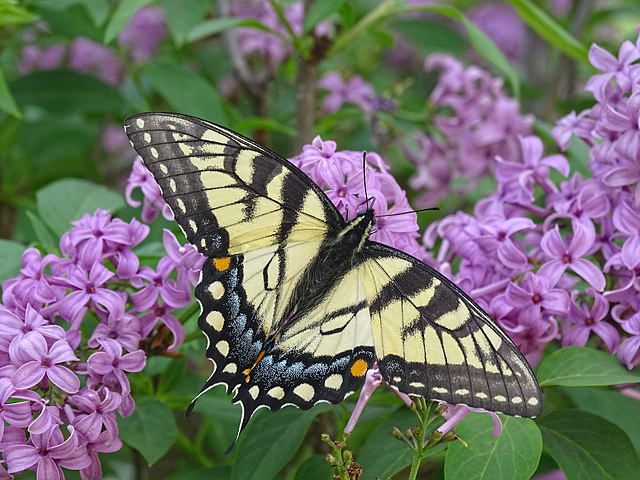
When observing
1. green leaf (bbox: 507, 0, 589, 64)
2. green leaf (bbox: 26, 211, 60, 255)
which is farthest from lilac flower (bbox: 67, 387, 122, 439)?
green leaf (bbox: 507, 0, 589, 64)

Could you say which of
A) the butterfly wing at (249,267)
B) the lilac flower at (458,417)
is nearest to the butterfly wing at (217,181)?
the butterfly wing at (249,267)

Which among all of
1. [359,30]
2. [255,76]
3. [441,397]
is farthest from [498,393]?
[255,76]

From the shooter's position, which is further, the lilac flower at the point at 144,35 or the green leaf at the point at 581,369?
the lilac flower at the point at 144,35

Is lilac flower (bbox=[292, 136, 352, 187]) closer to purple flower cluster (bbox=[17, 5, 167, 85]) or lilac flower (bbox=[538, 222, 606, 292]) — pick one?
lilac flower (bbox=[538, 222, 606, 292])

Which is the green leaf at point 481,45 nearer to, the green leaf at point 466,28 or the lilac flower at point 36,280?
the green leaf at point 466,28

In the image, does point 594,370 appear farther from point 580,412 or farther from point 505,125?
point 505,125

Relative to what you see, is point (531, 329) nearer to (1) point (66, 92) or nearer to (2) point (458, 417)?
(2) point (458, 417)

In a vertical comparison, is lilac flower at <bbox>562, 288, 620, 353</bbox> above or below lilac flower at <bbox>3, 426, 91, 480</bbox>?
above
